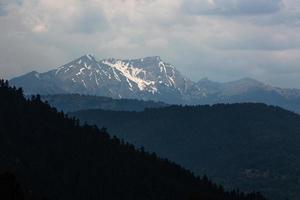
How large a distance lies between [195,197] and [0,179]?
141ft

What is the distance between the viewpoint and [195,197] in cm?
12419

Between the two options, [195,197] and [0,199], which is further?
[195,197]

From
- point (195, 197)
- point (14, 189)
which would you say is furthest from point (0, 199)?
point (195, 197)

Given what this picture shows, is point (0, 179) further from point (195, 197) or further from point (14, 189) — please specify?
point (195, 197)

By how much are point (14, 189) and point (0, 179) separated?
82.4 inches

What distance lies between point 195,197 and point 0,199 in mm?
43956

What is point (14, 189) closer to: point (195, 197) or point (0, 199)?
point (0, 199)

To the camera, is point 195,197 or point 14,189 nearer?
point 14,189

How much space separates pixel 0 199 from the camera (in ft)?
290

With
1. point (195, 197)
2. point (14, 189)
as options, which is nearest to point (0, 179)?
point (14, 189)

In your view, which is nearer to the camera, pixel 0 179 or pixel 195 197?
pixel 0 179

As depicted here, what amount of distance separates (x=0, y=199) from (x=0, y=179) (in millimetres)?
2956

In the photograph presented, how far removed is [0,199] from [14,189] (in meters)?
2.44

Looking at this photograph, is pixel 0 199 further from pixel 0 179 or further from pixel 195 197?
pixel 195 197
